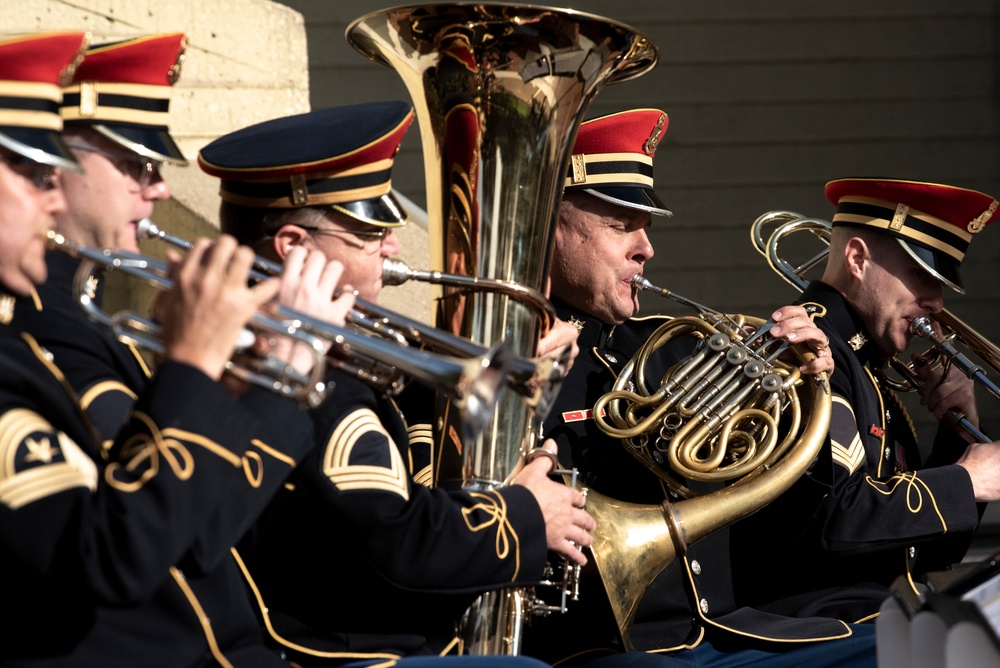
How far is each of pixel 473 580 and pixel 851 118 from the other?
4.99 m

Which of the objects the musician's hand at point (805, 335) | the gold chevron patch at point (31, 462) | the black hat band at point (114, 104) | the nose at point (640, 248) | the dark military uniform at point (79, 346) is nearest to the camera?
the gold chevron patch at point (31, 462)

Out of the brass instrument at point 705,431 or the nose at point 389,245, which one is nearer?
the nose at point 389,245

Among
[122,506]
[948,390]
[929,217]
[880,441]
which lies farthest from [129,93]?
[948,390]

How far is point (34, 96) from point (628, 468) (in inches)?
73.3

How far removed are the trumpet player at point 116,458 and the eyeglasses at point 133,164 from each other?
1.13 ft

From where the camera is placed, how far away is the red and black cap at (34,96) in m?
1.94

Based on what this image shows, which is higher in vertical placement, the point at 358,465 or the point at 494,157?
the point at 494,157

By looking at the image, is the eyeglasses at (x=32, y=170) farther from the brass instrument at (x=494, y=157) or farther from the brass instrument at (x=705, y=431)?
the brass instrument at (x=705, y=431)

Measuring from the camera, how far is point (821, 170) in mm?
6914

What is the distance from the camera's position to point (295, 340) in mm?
2057

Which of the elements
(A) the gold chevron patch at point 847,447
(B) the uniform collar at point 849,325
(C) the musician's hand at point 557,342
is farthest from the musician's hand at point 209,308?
(B) the uniform collar at point 849,325

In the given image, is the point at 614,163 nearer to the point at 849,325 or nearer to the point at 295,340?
the point at 849,325

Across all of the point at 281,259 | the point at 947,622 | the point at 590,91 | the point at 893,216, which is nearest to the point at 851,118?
the point at 893,216

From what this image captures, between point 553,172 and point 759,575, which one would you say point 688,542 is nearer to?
point 759,575
